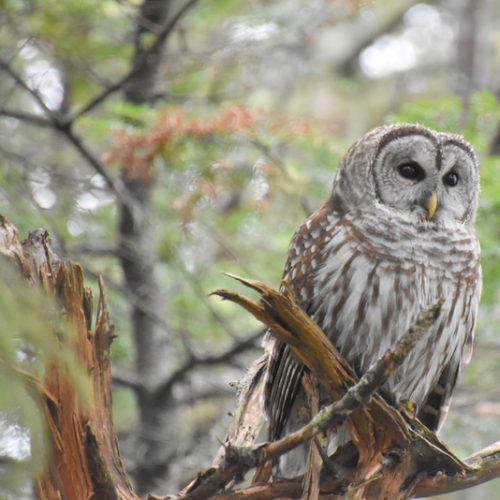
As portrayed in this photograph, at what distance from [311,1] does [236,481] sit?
402 centimetres

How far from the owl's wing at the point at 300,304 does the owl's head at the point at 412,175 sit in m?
0.17

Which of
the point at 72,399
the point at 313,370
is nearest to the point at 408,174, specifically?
the point at 313,370

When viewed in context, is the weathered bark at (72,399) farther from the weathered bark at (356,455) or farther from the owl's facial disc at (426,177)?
the owl's facial disc at (426,177)

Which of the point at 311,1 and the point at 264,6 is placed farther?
the point at 264,6

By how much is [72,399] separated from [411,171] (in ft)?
6.03

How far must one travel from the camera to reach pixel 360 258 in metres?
2.69

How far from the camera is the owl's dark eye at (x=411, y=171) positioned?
2.96 m

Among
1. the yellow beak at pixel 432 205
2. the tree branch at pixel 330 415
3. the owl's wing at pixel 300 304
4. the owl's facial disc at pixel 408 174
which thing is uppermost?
the owl's facial disc at pixel 408 174

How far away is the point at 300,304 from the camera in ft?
9.29

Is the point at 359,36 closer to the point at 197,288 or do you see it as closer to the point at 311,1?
the point at 311,1

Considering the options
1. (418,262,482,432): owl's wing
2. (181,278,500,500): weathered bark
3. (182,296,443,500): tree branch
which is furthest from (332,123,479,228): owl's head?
(182,296,443,500): tree branch

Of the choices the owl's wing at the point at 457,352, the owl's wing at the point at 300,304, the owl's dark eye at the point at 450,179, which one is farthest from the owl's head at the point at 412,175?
the owl's wing at the point at 457,352

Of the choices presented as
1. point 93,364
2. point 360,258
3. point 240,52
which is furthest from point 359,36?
point 93,364

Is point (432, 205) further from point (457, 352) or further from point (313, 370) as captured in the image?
point (313, 370)
